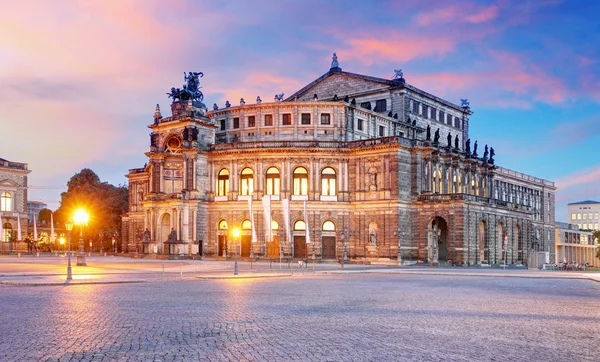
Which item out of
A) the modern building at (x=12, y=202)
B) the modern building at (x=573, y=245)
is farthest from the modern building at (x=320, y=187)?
the modern building at (x=573, y=245)

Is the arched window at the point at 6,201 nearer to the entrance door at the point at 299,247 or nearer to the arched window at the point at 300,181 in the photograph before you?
the arched window at the point at 300,181

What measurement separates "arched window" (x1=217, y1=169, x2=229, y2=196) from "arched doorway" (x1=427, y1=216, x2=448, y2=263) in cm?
2710

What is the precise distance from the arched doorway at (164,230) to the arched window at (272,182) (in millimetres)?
13837

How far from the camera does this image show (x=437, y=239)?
86125 mm

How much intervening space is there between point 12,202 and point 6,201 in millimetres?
1002

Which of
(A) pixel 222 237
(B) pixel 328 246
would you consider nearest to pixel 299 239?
(B) pixel 328 246

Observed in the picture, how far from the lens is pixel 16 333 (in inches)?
650

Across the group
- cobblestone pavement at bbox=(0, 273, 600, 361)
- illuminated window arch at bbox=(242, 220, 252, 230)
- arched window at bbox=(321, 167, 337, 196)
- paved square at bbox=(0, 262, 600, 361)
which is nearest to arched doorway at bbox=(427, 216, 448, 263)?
arched window at bbox=(321, 167, 337, 196)

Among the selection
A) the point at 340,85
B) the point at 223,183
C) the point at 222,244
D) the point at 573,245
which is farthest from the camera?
the point at 573,245

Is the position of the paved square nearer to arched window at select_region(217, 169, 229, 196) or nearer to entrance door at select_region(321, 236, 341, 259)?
entrance door at select_region(321, 236, 341, 259)

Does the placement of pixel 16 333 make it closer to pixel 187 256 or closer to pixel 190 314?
pixel 190 314

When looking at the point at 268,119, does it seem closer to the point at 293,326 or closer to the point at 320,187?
the point at 320,187

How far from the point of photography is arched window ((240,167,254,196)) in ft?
289

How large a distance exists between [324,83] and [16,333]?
90882 mm
